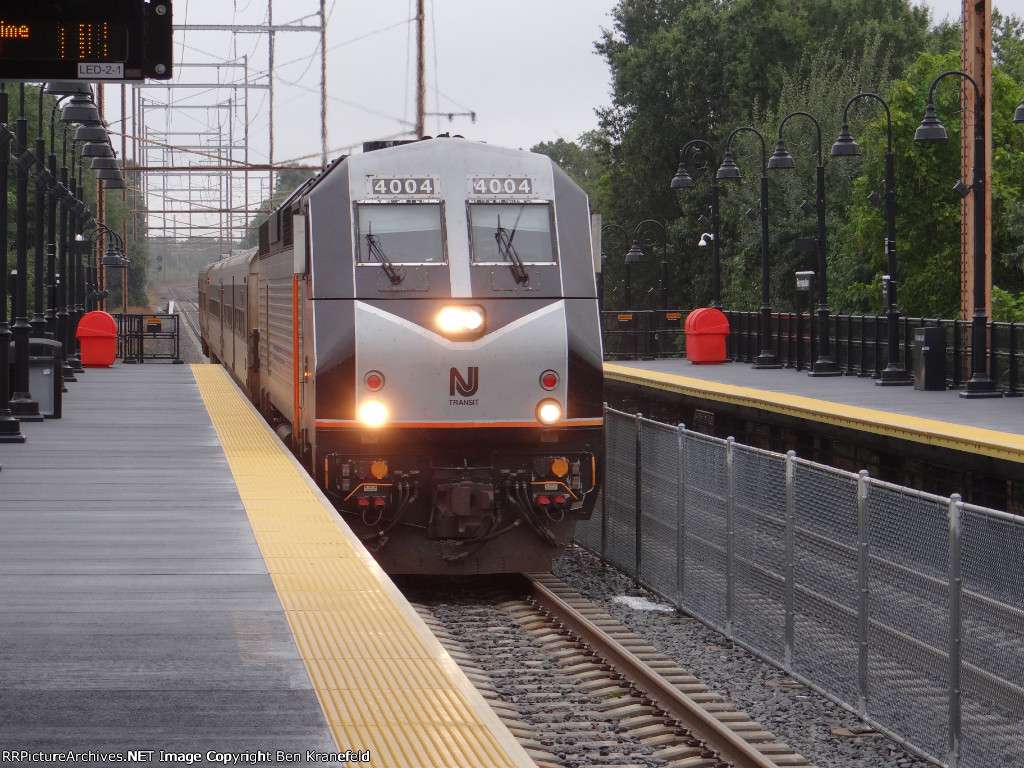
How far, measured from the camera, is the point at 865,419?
803 inches

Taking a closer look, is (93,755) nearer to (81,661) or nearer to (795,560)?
(81,661)

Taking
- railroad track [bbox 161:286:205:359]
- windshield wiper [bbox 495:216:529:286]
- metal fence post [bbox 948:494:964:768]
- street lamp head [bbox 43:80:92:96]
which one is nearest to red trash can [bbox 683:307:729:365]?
street lamp head [bbox 43:80:92:96]

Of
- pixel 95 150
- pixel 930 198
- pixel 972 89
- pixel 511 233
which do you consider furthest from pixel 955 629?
pixel 930 198

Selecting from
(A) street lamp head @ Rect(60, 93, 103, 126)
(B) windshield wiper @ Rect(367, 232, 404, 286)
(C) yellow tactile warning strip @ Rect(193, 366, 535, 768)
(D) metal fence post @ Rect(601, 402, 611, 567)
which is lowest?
(D) metal fence post @ Rect(601, 402, 611, 567)

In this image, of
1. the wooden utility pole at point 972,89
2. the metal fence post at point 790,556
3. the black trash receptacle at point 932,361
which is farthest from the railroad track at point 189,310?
the metal fence post at point 790,556

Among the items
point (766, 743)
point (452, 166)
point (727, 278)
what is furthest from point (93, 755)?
point (727, 278)

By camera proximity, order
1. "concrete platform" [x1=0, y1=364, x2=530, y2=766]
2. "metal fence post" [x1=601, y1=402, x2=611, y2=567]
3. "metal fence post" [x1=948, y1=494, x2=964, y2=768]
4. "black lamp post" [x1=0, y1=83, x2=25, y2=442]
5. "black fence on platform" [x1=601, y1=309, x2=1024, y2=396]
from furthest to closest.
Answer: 1. "black fence on platform" [x1=601, y1=309, x2=1024, y2=396]
2. "black lamp post" [x1=0, y1=83, x2=25, y2=442]
3. "metal fence post" [x1=601, y1=402, x2=611, y2=567]
4. "metal fence post" [x1=948, y1=494, x2=964, y2=768]
5. "concrete platform" [x1=0, y1=364, x2=530, y2=766]

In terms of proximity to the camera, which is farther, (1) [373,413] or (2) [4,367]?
(2) [4,367]

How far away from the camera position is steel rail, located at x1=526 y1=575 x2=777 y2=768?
1018 cm

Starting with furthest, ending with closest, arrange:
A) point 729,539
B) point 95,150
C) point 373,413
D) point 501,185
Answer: point 95,150 → point 501,185 → point 373,413 → point 729,539

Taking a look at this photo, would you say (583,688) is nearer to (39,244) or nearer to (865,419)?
(865,419)

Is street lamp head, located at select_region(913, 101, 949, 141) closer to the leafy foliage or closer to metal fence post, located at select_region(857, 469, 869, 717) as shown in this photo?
metal fence post, located at select_region(857, 469, 869, 717)

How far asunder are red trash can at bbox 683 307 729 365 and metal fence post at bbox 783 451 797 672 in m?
25.6

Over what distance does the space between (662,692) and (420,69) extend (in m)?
43.0
